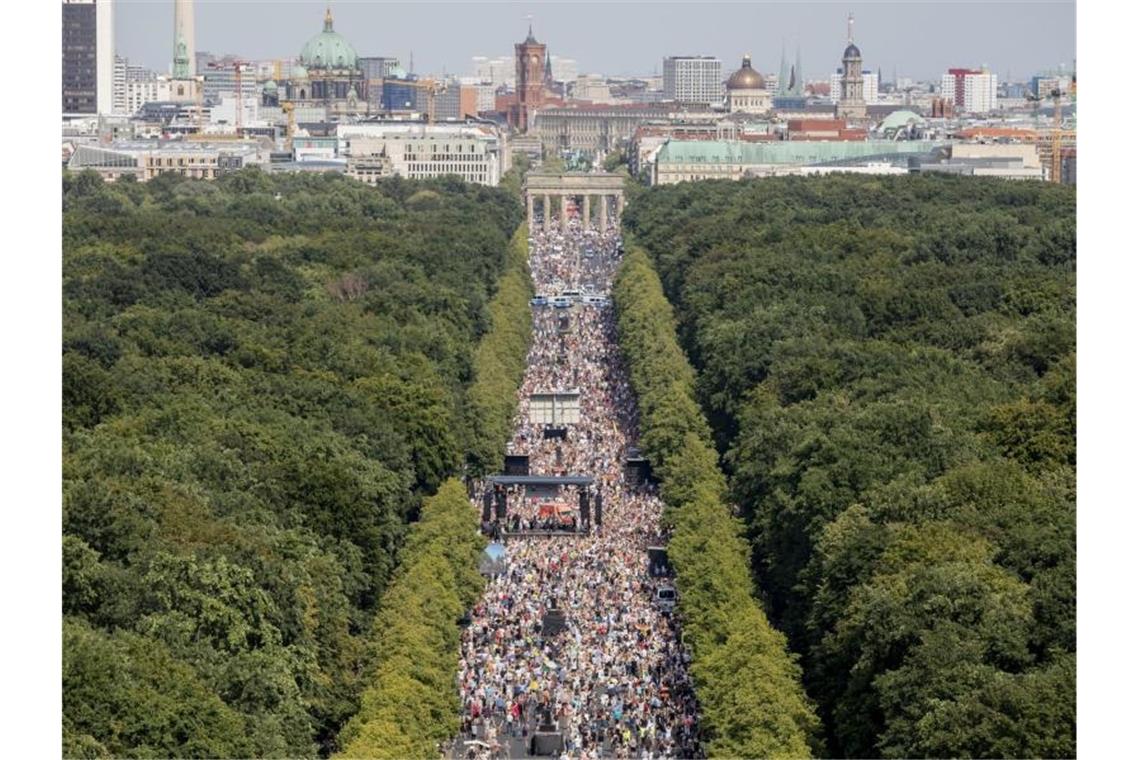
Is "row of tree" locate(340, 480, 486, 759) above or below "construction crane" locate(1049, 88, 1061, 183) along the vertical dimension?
below

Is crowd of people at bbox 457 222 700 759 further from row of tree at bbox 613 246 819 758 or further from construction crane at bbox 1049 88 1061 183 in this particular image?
construction crane at bbox 1049 88 1061 183

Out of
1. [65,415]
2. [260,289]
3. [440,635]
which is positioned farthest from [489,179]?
[440,635]

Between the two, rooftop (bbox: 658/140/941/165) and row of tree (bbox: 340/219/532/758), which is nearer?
row of tree (bbox: 340/219/532/758)

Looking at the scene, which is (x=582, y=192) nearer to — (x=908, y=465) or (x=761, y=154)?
(x=761, y=154)

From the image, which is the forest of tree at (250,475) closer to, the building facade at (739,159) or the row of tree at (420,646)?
the row of tree at (420,646)

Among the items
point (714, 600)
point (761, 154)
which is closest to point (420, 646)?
point (714, 600)

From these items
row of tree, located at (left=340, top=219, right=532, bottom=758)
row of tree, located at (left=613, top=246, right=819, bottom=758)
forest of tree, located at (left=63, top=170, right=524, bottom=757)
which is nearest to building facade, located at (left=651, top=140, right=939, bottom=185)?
forest of tree, located at (left=63, top=170, right=524, bottom=757)

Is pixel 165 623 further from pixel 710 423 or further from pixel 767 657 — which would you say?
pixel 710 423

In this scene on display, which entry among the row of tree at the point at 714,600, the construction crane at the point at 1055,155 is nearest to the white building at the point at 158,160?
the construction crane at the point at 1055,155
